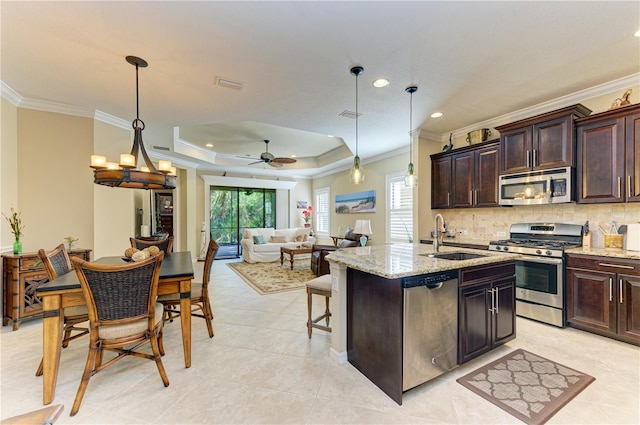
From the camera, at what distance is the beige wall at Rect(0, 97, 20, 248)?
312 cm

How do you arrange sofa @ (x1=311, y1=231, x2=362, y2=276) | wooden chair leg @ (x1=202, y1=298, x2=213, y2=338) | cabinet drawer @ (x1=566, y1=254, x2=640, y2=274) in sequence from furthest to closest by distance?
sofa @ (x1=311, y1=231, x2=362, y2=276)
wooden chair leg @ (x1=202, y1=298, x2=213, y2=338)
cabinet drawer @ (x1=566, y1=254, x2=640, y2=274)

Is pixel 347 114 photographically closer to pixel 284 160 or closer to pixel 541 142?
pixel 284 160

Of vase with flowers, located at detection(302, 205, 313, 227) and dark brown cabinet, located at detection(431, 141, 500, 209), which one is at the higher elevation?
dark brown cabinet, located at detection(431, 141, 500, 209)

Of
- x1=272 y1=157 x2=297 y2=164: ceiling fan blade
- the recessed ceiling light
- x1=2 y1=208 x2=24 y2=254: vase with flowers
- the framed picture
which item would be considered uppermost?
the recessed ceiling light

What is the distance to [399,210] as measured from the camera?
587 cm

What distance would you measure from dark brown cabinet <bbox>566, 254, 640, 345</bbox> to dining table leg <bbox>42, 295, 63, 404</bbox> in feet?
15.9

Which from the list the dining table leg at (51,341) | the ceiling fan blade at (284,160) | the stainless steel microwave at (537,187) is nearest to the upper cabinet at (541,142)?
the stainless steel microwave at (537,187)

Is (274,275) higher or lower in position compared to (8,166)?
lower

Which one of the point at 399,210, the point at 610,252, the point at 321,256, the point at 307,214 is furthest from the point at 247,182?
the point at 610,252

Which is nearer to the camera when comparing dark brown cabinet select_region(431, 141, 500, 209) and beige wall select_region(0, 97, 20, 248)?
beige wall select_region(0, 97, 20, 248)

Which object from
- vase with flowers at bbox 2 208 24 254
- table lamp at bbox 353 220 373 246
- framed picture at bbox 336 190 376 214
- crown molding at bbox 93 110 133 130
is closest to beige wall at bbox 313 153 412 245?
framed picture at bbox 336 190 376 214

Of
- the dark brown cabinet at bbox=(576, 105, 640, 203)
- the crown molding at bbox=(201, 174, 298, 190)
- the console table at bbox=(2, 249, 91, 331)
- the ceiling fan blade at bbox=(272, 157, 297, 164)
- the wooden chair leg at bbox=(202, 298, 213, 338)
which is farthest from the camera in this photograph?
the crown molding at bbox=(201, 174, 298, 190)

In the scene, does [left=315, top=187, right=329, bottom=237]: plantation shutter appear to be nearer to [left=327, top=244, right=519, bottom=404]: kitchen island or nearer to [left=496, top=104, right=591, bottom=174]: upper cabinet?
[left=496, top=104, right=591, bottom=174]: upper cabinet

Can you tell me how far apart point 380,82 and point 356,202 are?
14.4ft
